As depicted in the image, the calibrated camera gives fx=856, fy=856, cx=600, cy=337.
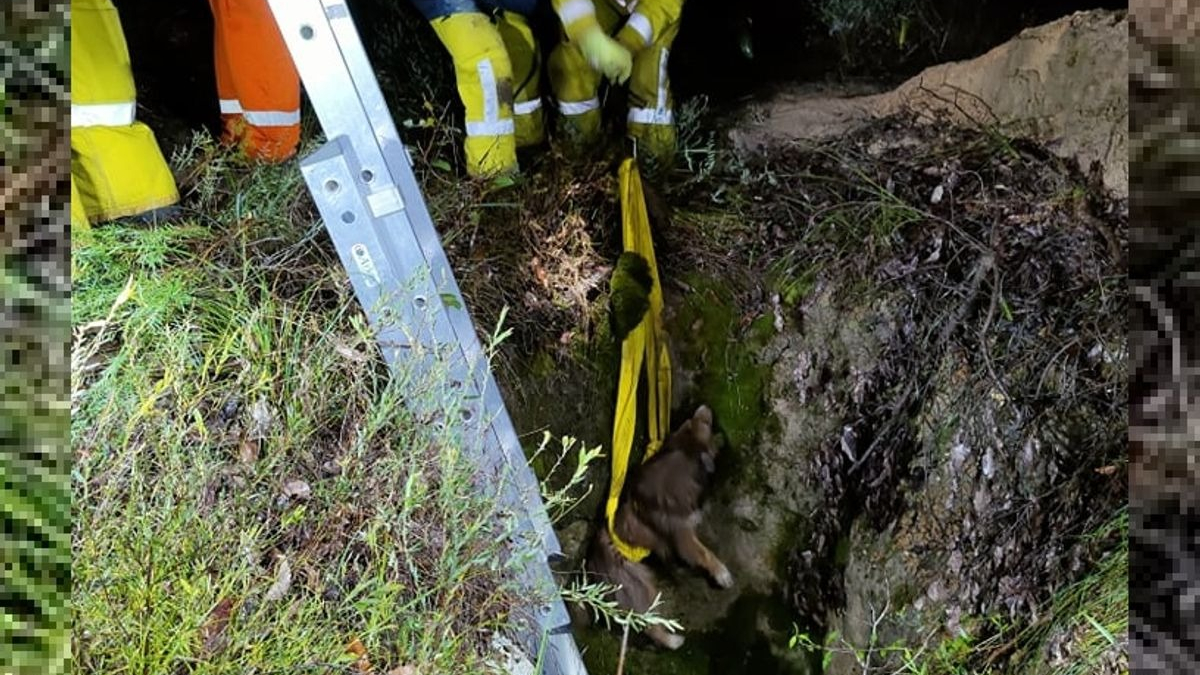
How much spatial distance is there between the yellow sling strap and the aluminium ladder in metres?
0.66

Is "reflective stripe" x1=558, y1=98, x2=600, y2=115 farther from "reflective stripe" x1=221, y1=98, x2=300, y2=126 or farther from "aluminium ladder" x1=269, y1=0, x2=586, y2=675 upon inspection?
"aluminium ladder" x1=269, y1=0, x2=586, y2=675

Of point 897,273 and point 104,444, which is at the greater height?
point 104,444

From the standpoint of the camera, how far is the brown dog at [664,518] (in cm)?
280

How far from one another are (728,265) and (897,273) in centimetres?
59

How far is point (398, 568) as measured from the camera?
5.82ft

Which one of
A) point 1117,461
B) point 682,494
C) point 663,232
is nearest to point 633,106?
point 663,232

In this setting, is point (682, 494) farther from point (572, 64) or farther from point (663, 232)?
point (572, 64)

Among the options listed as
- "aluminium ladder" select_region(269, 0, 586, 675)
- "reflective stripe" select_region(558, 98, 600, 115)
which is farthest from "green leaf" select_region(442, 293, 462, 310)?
"reflective stripe" select_region(558, 98, 600, 115)

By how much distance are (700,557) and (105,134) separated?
A: 2.17 metres

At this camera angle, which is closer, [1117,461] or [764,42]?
[1117,461]

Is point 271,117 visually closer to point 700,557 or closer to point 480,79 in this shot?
point 480,79

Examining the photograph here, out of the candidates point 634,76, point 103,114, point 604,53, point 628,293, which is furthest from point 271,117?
point 634,76

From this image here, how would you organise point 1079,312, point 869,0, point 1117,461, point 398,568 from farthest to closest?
point 869,0, point 1079,312, point 1117,461, point 398,568

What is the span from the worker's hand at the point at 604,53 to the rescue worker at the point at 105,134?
1.44 metres
